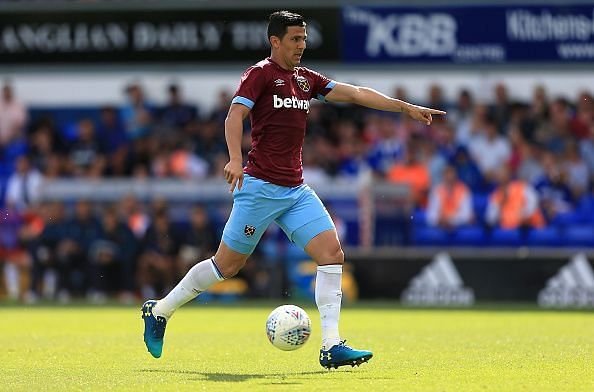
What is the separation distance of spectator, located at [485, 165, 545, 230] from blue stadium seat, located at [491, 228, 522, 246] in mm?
63

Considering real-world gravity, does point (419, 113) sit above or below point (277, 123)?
above

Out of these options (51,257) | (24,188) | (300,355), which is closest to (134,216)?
(51,257)

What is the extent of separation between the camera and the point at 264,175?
8.78 meters

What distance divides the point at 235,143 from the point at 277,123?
0.48 meters

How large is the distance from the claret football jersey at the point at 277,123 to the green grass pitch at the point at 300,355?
138 centimetres

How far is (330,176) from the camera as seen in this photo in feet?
66.1

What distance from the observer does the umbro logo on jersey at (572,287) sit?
1803 cm

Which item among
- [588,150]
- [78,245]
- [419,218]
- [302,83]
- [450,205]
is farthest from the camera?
[588,150]

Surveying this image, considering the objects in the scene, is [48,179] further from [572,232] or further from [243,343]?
[243,343]

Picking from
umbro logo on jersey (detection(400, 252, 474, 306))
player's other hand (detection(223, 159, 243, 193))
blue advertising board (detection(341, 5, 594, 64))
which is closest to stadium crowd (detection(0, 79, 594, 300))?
umbro logo on jersey (detection(400, 252, 474, 306))

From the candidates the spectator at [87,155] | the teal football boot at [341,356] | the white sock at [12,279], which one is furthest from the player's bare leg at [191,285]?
the spectator at [87,155]

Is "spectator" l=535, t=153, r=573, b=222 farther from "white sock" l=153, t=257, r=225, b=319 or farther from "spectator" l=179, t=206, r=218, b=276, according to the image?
"white sock" l=153, t=257, r=225, b=319

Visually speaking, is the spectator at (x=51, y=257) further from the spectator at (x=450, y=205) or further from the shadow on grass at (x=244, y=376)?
the shadow on grass at (x=244, y=376)

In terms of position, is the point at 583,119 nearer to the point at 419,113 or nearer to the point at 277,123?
the point at 419,113
